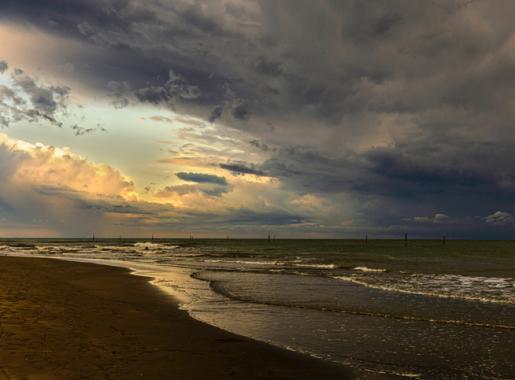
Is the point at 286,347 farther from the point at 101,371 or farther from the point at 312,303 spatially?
the point at 312,303

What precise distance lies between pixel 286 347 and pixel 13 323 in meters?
7.91

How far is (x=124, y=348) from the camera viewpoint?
10.8 meters

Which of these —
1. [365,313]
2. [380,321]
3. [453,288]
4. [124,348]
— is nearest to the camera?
[124,348]

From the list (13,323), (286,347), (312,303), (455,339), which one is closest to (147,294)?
(312,303)

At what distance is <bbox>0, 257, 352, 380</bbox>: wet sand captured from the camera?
8898 mm

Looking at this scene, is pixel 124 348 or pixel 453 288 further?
pixel 453 288

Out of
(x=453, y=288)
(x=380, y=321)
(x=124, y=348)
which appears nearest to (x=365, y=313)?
(x=380, y=321)

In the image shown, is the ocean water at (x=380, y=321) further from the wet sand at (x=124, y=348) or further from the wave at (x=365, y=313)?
the wet sand at (x=124, y=348)

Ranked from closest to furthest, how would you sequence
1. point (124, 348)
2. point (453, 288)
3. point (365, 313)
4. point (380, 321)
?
point (124, 348)
point (380, 321)
point (365, 313)
point (453, 288)

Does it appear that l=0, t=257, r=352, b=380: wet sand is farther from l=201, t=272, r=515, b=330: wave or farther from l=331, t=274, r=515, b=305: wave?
l=331, t=274, r=515, b=305: wave

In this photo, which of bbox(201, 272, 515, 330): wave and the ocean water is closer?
the ocean water

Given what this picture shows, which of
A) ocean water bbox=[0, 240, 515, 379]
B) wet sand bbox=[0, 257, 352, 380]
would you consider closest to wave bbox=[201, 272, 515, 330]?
ocean water bbox=[0, 240, 515, 379]

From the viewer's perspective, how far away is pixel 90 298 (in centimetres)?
1953

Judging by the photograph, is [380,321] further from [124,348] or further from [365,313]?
[124,348]
